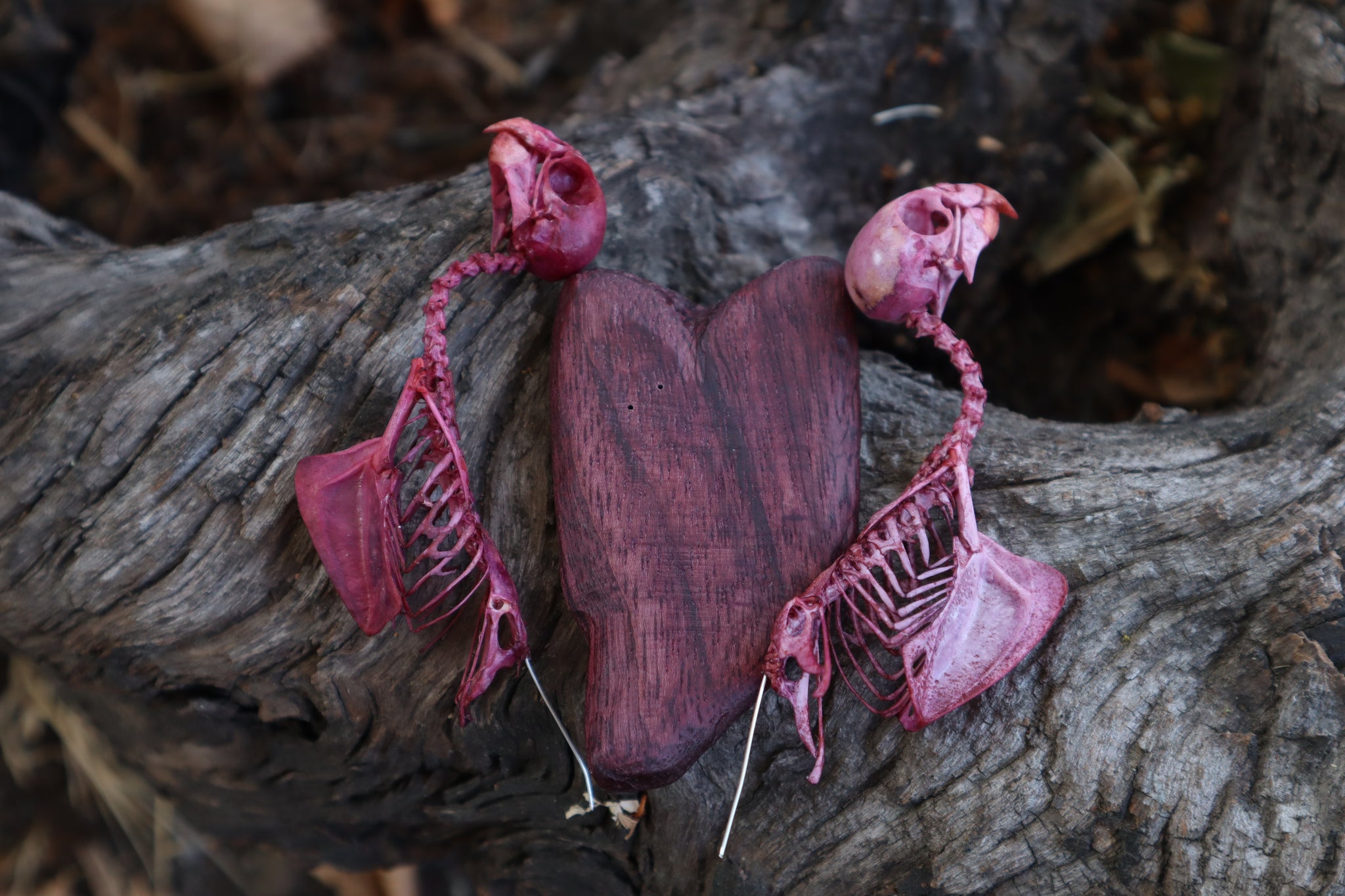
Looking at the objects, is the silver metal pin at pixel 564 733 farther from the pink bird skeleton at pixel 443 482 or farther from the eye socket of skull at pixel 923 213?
the eye socket of skull at pixel 923 213

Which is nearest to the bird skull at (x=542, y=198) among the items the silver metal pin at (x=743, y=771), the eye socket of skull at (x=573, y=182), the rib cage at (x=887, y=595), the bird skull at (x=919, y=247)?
the eye socket of skull at (x=573, y=182)

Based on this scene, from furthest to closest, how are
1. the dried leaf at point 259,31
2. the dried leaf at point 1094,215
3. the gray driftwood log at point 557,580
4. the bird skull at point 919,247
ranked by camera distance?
the dried leaf at point 259,31 < the dried leaf at point 1094,215 < the bird skull at point 919,247 < the gray driftwood log at point 557,580

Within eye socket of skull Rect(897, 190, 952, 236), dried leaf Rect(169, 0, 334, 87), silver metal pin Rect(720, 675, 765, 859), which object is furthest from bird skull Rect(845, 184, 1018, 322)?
dried leaf Rect(169, 0, 334, 87)

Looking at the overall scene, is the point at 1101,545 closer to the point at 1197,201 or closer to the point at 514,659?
the point at 514,659

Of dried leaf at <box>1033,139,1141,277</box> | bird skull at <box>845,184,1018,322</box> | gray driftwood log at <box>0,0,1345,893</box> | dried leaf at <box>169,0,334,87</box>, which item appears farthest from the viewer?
dried leaf at <box>169,0,334,87</box>

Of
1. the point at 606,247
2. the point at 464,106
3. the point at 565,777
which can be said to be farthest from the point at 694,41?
the point at 565,777

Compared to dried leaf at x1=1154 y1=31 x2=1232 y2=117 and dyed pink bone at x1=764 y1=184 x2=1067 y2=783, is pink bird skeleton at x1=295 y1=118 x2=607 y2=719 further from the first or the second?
dried leaf at x1=1154 y1=31 x2=1232 y2=117
